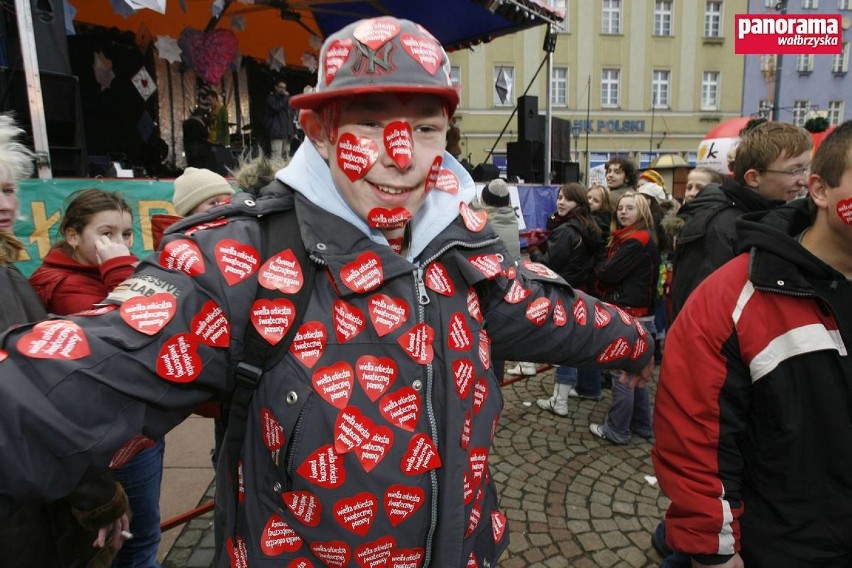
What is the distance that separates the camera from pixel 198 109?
35.2 feet

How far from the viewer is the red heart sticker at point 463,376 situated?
1248 millimetres

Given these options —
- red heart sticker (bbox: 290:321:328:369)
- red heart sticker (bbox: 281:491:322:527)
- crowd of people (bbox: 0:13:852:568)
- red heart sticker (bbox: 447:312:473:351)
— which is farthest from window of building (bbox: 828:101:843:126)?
red heart sticker (bbox: 281:491:322:527)

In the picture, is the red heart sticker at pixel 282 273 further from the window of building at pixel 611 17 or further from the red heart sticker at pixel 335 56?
the window of building at pixel 611 17

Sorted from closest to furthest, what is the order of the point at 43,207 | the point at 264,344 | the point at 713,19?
the point at 264,344 → the point at 43,207 → the point at 713,19

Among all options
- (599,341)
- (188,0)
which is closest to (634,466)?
(599,341)

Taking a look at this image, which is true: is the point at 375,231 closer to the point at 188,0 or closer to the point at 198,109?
the point at 188,0

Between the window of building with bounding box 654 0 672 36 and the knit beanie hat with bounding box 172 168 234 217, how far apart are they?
1233 inches

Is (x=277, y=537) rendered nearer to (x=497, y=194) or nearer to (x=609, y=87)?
(x=497, y=194)

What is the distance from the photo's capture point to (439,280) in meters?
1.30

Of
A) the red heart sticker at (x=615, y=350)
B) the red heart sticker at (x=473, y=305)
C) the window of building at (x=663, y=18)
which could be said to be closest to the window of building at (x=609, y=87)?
the window of building at (x=663, y=18)

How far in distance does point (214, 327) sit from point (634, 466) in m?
3.51

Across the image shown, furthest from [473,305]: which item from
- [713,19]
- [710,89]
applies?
[713,19]

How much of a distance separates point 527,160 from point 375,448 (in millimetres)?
9292

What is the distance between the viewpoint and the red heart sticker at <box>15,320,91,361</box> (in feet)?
2.74
